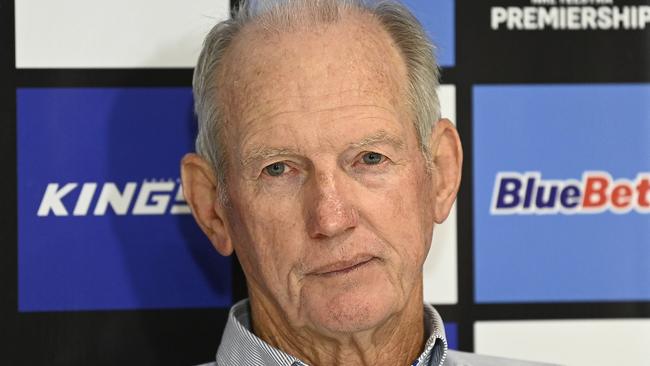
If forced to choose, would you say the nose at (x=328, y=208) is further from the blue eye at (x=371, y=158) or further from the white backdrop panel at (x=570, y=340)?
the white backdrop panel at (x=570, y=340)

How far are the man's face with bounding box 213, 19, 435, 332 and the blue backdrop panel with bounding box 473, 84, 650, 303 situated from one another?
44 cm

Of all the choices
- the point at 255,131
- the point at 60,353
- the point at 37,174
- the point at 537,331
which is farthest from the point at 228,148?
the point at 537,331

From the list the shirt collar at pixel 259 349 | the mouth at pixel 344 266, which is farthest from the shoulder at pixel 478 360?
the mouth at pixel 344 266

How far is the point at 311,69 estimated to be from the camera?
1568 millimetres

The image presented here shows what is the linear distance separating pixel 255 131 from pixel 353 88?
180 millimetres

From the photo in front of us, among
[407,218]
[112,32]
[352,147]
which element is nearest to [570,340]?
[407,218]

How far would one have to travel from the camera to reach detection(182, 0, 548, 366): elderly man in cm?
154

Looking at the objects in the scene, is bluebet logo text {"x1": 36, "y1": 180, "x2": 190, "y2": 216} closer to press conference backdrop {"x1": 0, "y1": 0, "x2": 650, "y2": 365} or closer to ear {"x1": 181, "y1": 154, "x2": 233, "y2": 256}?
press conference backdrop {"x1": 0, "y1": 0, "x2": 650, "y2": 365}

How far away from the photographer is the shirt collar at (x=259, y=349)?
1.64 metres

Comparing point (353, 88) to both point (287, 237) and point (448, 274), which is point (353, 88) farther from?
point (448, 274)

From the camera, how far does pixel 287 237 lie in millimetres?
1556

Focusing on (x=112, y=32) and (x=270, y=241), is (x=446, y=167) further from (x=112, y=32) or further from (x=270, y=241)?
(x=112, y=32)

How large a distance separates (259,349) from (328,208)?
0.33 m

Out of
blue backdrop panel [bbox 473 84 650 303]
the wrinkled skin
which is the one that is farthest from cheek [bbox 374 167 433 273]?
blue backdrop panel [bbox 473 84 650 303]
